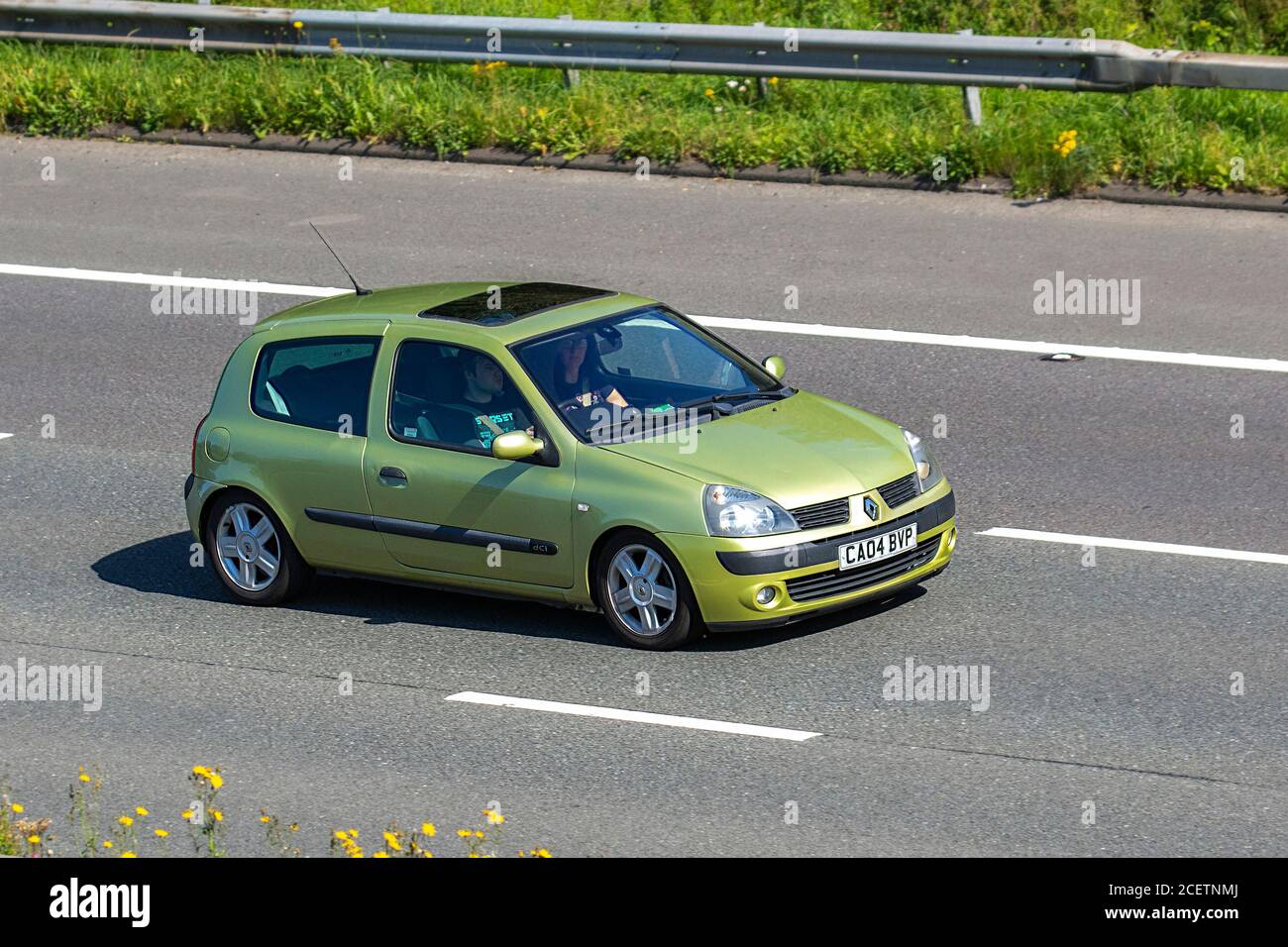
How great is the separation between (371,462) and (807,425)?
7.23 feet

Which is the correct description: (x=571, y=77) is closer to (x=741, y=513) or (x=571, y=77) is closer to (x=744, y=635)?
(x=744, y=635)

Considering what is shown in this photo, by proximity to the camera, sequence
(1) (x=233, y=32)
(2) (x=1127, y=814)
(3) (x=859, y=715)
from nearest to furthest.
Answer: (2) (x=1127, y=814)
(3) (x=859, y=715)
(1) (x=233, y=32)

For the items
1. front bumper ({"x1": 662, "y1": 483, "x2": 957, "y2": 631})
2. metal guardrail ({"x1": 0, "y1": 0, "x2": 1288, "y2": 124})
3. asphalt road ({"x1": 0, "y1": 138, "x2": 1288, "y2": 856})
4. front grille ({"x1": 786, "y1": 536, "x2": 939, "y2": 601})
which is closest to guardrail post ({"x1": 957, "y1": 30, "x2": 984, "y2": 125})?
metal guardrail ({"x1": 0, "y1": 0, "x2": 1288, "y2": 124})

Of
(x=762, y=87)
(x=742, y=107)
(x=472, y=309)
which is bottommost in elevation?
(x=472, y=309)

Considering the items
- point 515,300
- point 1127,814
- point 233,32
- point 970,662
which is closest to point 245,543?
point 515,300

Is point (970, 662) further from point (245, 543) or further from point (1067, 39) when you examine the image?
point (1067, 39)

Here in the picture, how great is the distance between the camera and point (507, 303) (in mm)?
10773

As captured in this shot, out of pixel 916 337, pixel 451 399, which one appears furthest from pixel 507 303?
pixel 916 337

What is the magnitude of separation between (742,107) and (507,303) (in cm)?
759

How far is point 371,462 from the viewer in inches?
407

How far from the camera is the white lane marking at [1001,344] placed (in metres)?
13.3

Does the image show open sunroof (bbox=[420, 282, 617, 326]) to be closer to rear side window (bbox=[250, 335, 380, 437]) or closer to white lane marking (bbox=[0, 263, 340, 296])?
rear side window (bbox=[250, 335, 380, 437])

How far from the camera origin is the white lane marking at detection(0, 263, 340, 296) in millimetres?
15727

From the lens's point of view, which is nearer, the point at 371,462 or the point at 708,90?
the point at 371,462
